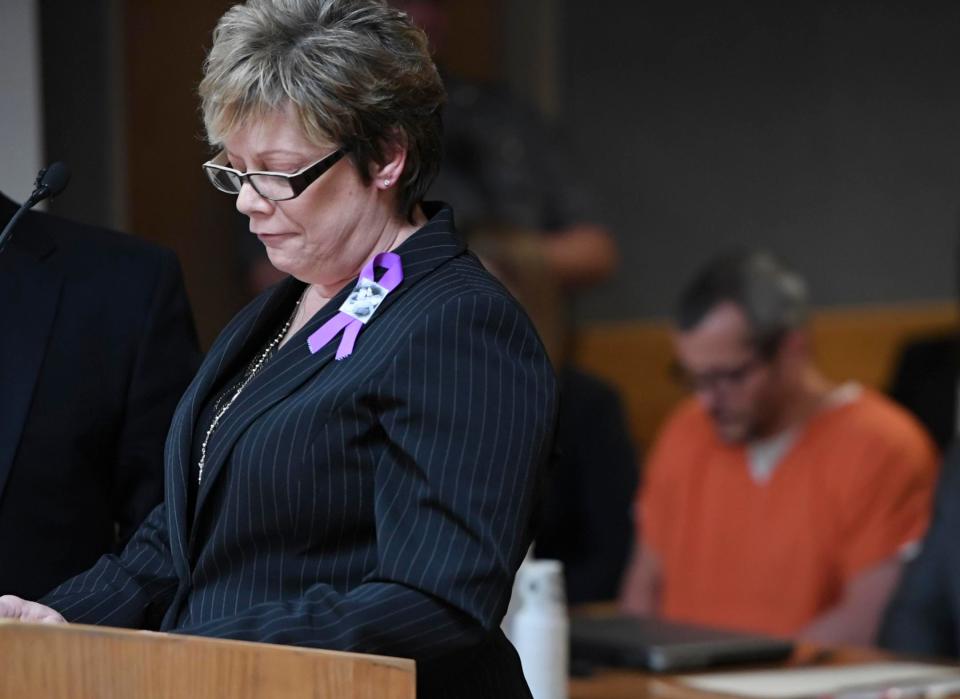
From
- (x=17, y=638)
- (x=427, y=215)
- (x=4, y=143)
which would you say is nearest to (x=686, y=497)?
(x=4, y=143)

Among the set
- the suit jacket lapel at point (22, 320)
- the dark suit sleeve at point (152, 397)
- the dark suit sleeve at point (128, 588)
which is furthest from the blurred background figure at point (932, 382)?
the dark suit sleeve at point (128, 588)

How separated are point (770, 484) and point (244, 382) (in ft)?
7.44

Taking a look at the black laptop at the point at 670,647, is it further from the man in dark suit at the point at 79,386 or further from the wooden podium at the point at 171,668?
the wooden podium at the point at 171,668

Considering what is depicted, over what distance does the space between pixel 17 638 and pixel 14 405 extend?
2.10 feet

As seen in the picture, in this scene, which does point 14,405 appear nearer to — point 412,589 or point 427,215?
point 427,215

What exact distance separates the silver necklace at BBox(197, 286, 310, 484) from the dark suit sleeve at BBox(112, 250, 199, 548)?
1.10 ft

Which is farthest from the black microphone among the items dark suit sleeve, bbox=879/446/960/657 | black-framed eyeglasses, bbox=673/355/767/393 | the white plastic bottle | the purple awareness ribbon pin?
black-framed eyeglasses, bbox=673/355/767/393

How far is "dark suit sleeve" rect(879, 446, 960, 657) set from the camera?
9.46ft

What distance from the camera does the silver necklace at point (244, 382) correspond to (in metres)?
1.39

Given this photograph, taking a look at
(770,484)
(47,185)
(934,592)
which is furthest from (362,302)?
(770,484)

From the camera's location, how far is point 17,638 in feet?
3.62

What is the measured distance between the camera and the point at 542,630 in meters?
2.20

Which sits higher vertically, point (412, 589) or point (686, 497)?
point (412, 589)

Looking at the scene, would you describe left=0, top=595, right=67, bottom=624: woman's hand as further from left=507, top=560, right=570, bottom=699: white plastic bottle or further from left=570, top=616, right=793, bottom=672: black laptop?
left=570, top=616, right=793, bottom=672: black laptop
